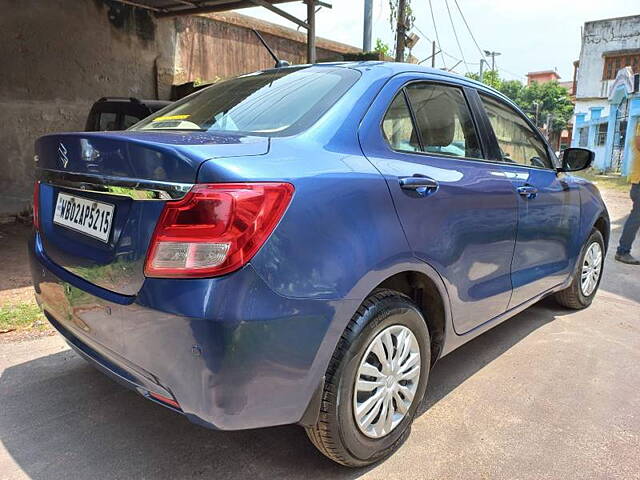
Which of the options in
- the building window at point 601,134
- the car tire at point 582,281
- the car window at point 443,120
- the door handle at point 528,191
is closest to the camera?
the car window at point 443,120

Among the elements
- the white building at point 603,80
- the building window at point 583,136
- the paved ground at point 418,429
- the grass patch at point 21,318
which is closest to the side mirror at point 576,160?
the paved ground at point 418,429

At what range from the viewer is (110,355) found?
195 cm

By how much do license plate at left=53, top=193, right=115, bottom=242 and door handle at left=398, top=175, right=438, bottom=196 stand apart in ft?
3.81

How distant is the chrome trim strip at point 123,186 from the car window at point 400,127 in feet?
3.33

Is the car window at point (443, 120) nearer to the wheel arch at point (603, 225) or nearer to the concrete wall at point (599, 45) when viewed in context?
the wheel arch at point (603, 225)

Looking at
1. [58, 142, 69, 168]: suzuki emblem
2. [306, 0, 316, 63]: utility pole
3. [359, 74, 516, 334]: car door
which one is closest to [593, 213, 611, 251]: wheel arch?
[359, 74, 516, 334]: car door

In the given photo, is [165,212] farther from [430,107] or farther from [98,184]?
[430,107]

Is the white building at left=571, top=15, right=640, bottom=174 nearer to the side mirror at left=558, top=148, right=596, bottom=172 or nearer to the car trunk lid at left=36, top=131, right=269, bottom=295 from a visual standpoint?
the side mirror at left=558, top=148, right=596, bottom=172

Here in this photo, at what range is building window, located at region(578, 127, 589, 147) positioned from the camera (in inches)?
1097

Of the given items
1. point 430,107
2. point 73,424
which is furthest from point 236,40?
point 73,424

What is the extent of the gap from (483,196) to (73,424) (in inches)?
92.2

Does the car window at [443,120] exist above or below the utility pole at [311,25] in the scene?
below

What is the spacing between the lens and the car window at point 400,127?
229 cm

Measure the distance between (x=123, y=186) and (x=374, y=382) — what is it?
1248 mm
